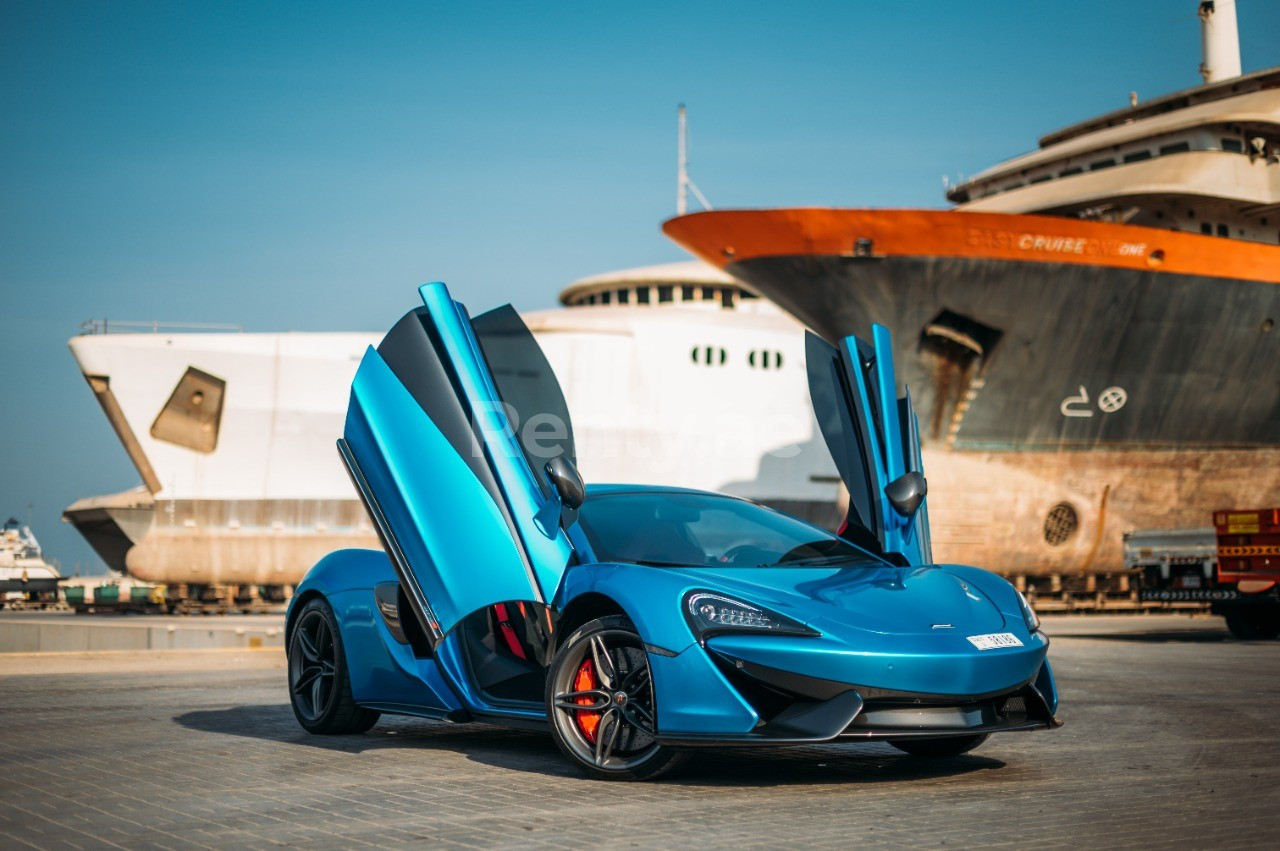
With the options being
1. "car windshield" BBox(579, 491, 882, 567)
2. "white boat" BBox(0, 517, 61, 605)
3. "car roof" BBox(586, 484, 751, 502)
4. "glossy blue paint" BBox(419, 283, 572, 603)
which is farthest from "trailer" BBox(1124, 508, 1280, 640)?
"white boat" BBox(0, 517, 61, 605)

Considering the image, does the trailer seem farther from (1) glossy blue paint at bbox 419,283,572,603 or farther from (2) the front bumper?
(1) glossy blue paint at bbox 419,283,572,603

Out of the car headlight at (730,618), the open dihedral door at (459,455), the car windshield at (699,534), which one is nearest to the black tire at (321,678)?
the open dihedral door at (459,455)

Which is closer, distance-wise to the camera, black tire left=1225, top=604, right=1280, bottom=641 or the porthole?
black tire left=1225, top=604, right=1280, bottom=641

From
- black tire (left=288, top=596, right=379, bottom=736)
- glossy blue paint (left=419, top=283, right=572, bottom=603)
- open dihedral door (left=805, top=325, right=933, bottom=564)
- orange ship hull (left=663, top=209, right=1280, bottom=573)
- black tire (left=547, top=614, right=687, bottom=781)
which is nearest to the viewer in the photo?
black tire (left=547, top=614, right=687, bottom=781)

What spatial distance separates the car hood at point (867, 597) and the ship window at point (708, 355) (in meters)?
32.1

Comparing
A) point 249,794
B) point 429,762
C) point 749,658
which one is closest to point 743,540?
point 749,658

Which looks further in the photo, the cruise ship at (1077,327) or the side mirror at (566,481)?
the cruise ship at (1077,327)

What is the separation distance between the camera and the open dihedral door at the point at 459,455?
16.6 feet

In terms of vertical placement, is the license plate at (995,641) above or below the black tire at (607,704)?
above

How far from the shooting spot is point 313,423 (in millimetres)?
34469

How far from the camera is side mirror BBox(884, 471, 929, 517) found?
5.41 meters

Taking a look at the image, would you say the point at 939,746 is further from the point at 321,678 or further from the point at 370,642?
the point at 321,678

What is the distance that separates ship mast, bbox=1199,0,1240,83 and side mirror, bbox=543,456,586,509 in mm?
33767

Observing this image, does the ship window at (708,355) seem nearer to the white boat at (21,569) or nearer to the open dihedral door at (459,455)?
the white boat at (21,569)
